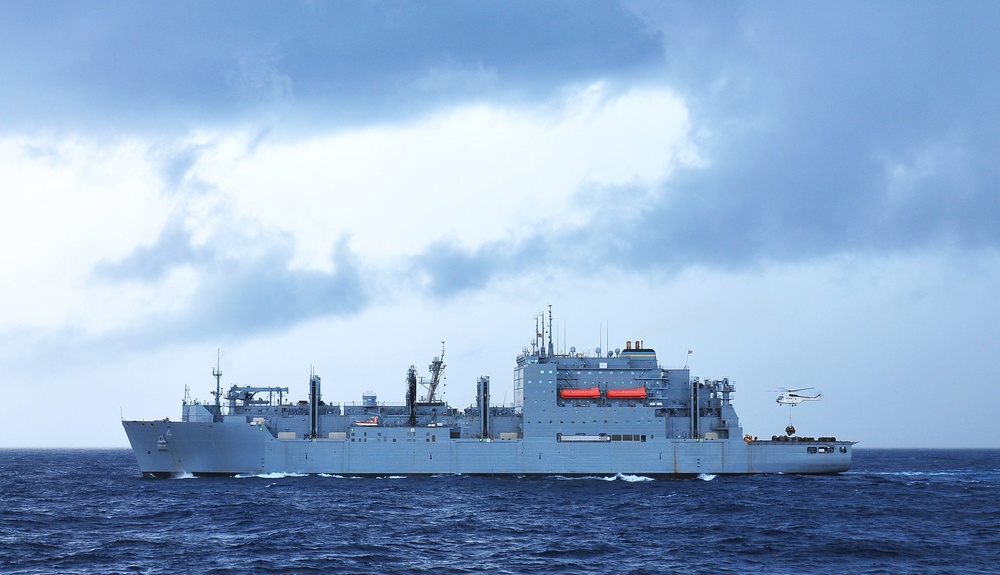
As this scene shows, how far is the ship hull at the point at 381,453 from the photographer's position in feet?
175

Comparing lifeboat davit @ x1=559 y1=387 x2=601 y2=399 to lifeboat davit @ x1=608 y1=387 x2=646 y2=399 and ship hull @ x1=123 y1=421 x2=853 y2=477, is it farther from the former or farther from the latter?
ship hull @ x1=123 y1=421 x2=853 y2=477

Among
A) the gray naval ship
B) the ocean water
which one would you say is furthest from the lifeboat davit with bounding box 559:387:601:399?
the ocean water

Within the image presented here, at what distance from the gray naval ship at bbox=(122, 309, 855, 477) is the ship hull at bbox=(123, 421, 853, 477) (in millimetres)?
58

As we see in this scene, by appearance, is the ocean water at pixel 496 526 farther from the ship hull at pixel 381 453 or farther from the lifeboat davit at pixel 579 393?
the lifeboat davit at pixel 579 393

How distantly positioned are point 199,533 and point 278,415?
916 inches

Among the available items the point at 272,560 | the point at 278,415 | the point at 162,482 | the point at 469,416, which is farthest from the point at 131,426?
the point at 272,560

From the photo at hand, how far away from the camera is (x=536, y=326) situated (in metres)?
57.8

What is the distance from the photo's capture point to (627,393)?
182 ft

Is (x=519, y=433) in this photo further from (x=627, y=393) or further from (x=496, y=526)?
(x=496, y=526)

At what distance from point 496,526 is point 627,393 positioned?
2254cm

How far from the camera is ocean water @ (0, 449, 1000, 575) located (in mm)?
27250

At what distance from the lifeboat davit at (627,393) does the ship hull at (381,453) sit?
279cm

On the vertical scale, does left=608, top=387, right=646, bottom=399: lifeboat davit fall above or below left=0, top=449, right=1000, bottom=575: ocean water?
above

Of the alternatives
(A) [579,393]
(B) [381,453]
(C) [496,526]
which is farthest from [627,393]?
(C) [496,526]
